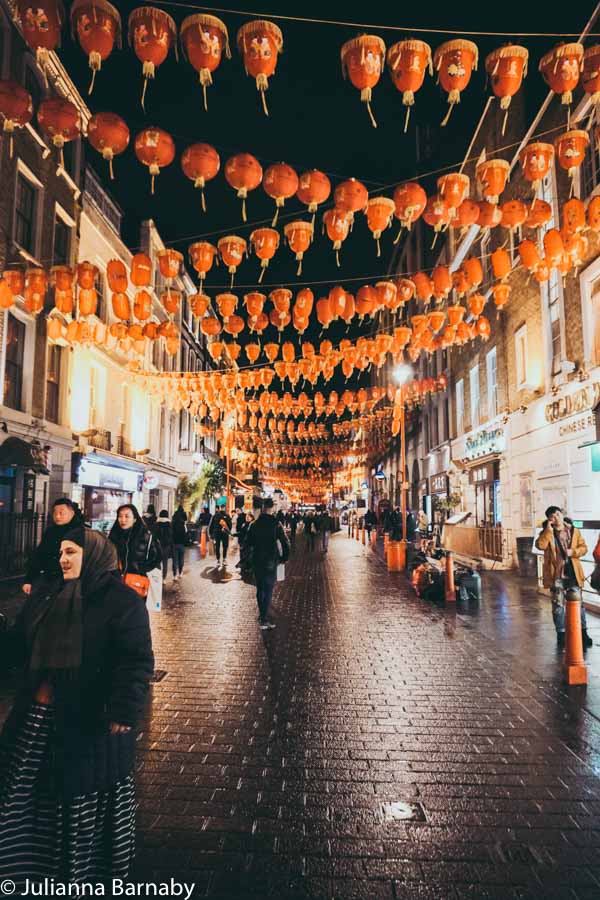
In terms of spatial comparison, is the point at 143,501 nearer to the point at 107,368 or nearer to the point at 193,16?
the point at 107,368

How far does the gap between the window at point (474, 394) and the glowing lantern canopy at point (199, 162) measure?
16583mm

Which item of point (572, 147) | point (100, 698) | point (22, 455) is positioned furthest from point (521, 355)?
point (100, 698)

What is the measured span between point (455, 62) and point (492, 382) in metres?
15.0

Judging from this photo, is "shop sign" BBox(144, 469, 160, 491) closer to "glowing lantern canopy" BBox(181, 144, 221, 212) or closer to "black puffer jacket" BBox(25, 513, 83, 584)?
"glowing lantern canopy" BBox(181, 144, 221, 212)

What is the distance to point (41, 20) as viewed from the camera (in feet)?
18.6

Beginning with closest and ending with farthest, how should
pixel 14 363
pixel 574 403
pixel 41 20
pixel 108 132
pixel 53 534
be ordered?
pixel 53 534 → pixel 41 20 → pixel 108 132 → pixel 574 403 → pixel 14 363

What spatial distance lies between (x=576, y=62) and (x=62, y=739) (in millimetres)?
8258

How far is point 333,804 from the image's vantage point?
3.73 metres

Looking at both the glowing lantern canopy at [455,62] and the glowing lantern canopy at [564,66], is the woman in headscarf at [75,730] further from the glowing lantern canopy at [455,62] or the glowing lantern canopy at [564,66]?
the glowing lantern canopy at [564,66]

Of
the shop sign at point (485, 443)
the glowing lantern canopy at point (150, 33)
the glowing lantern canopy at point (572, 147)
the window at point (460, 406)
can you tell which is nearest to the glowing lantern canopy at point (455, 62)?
the glowing lantern canopy at point (572, 147)

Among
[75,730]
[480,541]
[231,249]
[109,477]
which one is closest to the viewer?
[75,730]

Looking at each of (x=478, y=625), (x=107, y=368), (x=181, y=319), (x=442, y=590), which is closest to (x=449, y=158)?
(x=181, y=319)

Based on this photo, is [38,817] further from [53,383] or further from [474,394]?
[474,394]

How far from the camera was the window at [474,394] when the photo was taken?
879 inches
